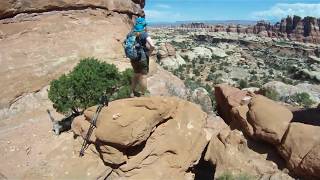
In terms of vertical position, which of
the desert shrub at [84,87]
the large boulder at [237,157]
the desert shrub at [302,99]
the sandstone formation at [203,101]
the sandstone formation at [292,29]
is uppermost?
the desert shrub at [84,87]

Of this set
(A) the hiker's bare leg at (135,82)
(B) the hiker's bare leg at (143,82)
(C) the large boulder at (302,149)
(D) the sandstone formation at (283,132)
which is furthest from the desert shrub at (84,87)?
(C) the large boulder at (302,149)

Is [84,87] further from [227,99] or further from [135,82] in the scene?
[227,99]

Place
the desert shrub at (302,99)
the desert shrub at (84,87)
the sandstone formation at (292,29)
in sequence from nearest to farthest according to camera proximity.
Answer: the desert shrub at (84,87) < the desert shrub at (302,99) < the sandstone formation at (292,29)

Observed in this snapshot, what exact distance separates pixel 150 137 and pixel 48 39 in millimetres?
6445

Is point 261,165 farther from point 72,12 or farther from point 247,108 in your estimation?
point 72,12

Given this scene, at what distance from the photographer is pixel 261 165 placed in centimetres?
926

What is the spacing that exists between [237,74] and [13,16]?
37.3 metres

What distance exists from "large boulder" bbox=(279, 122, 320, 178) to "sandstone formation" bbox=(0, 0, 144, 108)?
20.9 ft

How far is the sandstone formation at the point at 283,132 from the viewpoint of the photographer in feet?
28.0

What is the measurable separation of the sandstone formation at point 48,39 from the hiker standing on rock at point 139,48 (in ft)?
11.1

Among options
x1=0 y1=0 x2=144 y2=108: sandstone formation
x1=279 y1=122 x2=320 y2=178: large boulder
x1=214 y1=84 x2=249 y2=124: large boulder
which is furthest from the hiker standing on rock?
x1=279 y1=122 x2=320 y2=178: large boulder

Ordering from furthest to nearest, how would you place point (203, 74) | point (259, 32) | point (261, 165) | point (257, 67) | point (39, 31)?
point (259, 32) < point (257, 67) < point (203, 74) < point (39, 31) < point (261, 165)

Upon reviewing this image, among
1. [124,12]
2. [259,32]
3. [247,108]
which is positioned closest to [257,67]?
[124,12]

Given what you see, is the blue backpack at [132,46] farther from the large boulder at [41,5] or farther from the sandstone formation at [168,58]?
the sandstone formation at [168,58]
